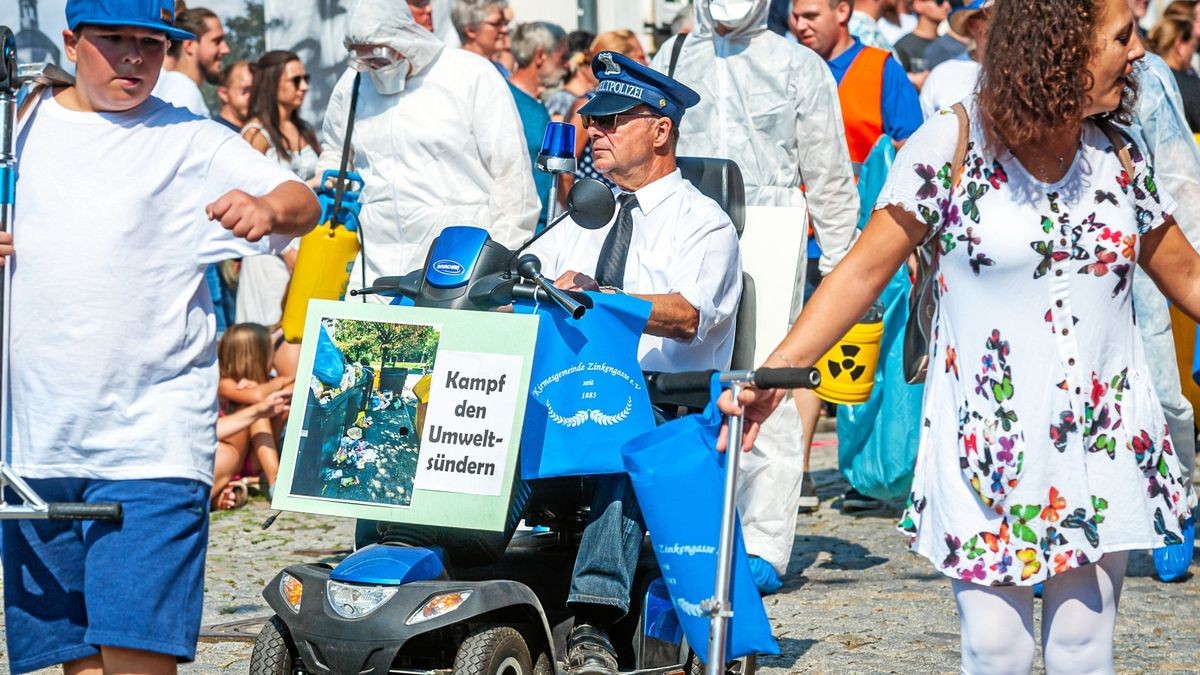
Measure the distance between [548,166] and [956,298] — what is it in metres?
2.06

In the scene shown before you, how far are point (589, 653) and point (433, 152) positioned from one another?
10.2ft

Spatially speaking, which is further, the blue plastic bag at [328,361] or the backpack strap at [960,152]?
the blue plastic bag at [328,361]

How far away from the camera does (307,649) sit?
420 centimetres

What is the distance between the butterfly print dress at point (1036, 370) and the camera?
133 inches

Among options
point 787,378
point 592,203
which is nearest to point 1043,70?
point 787,378

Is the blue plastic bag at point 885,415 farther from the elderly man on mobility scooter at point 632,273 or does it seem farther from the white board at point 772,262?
the elderly man on mobility scooter at point 632,273

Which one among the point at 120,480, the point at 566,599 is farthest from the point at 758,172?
the point at 120,480

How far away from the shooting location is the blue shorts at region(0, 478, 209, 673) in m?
3.62

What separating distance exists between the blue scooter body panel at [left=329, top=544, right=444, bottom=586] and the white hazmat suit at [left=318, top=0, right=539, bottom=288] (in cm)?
276

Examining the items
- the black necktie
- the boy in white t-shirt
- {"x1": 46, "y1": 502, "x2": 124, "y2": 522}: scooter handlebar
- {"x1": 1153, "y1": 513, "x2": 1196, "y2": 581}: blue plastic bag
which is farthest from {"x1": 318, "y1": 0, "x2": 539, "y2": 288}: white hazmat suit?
{"x1": 46, "y1": 502, "x2": 124, "y2": 522}: scooter handlebar

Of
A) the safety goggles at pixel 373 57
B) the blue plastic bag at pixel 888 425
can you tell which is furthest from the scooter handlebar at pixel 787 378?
the blue plastic bag at pixel 888 425

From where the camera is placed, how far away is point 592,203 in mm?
4344

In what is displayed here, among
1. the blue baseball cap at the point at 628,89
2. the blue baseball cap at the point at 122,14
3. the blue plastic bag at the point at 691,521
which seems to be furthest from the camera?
the blue baseball cap at the point at 628,89

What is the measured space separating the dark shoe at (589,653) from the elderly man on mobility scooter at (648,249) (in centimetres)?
5
